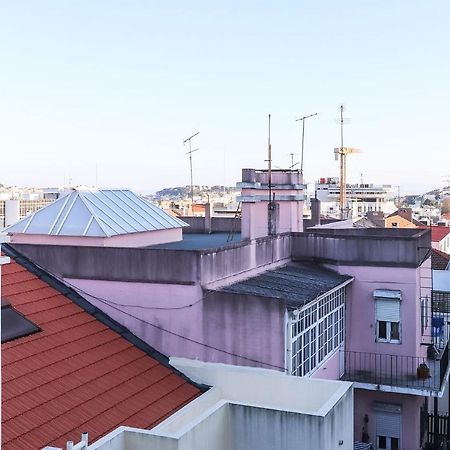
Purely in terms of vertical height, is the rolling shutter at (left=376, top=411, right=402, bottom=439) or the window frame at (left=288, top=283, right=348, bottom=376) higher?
the window frame at (left=288, top=283, right=348, bottom=376)

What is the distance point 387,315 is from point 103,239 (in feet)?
29.3

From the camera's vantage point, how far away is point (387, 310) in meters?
20.5

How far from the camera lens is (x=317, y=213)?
2988 cm

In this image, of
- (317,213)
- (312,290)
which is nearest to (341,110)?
(317,213)

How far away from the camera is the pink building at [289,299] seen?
47.2 feet

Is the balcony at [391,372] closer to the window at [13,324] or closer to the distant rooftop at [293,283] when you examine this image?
the distant rooftop at [293,283]

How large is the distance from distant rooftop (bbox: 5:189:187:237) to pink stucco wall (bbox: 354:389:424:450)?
8013 millimetres

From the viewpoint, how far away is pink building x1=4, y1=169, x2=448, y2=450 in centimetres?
1440

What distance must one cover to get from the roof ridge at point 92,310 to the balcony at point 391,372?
Answer: 284 inches

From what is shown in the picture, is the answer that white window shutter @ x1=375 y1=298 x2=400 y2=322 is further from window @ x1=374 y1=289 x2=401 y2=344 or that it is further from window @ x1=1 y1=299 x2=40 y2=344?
window @ x1=1 y1=299 x2=40 y2=344

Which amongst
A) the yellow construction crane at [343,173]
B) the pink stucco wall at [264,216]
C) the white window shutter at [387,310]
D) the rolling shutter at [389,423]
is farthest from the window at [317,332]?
the yellow construction crane at [343,173]

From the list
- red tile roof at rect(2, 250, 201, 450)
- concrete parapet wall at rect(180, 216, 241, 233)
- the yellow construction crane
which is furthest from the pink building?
the yellow construction crane

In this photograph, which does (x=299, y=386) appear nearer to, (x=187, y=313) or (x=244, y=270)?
(x=187, y=313)

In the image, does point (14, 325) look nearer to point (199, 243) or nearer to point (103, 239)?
point (103, 239)
